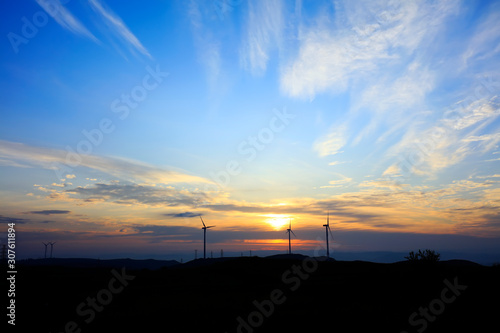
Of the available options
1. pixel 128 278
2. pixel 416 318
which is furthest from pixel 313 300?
pixel 128 278

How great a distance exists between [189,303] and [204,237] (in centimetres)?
7431

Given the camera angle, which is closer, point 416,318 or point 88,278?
point 416,318

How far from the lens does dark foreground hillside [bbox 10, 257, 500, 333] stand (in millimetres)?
28453

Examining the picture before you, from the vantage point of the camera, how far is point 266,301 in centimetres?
3756

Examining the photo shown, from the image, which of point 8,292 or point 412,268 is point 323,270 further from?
point 8,292

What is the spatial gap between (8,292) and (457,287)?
5631 cm

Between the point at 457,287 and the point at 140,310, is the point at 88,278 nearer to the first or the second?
the point at 140,310

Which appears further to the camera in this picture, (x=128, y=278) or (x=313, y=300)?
(x=128, y=278)

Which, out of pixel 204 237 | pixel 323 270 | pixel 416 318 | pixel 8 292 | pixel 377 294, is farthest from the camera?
pixel 204 237

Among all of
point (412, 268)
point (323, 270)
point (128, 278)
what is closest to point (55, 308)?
point (128, 278)

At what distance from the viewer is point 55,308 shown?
35.0m

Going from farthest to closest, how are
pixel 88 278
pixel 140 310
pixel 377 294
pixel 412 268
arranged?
pixel 88 278, pixel 412 268, pixel 377 294, pixel 140 310

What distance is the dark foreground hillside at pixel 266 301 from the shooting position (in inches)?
1120

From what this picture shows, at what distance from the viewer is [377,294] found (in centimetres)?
4006
